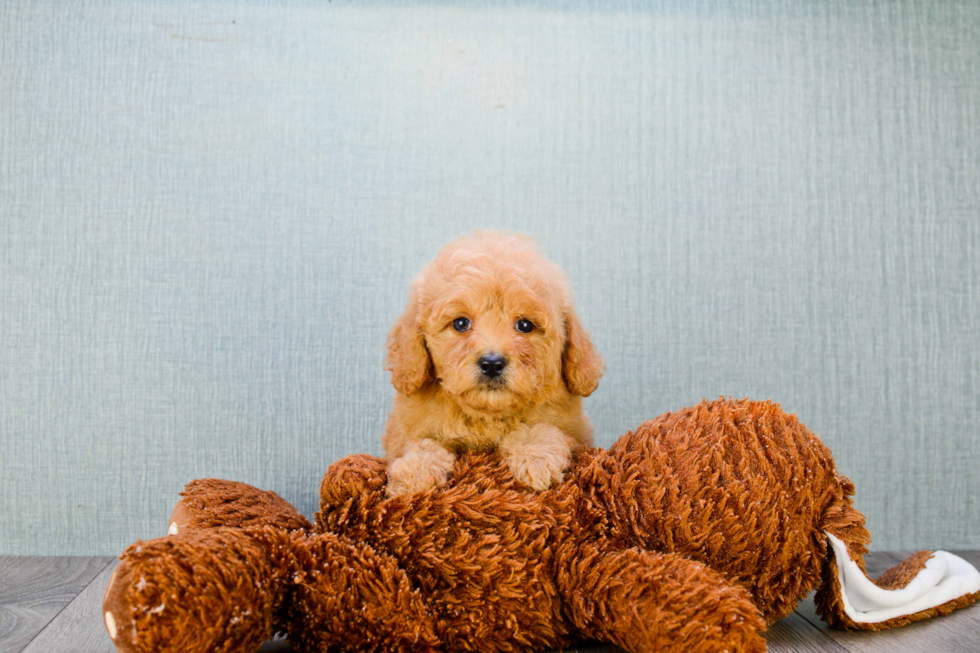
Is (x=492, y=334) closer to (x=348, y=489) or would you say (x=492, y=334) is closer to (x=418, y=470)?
(x=418, y=470)

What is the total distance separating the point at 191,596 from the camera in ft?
3.55

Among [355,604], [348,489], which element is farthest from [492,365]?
[355,604]

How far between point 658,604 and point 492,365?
51cm

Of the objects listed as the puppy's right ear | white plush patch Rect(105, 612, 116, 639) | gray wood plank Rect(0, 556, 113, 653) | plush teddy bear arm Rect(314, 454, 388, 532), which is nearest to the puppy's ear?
the puppy's right ear

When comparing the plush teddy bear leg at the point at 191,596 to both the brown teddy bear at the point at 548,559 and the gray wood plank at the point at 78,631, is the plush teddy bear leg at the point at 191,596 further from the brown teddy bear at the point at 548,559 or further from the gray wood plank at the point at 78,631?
the gray wood plank at the point at 78,631

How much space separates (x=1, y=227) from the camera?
2168 mm

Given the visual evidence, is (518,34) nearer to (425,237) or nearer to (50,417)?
(425,237)

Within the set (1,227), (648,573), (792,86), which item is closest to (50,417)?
(1,227)

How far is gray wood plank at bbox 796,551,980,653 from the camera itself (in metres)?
1.46

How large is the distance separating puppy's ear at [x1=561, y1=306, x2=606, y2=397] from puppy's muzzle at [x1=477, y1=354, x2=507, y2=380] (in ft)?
0.68

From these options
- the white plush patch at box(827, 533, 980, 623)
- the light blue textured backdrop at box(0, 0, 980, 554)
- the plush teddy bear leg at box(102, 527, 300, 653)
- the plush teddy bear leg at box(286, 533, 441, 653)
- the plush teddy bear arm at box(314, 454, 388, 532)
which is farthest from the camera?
the light blue textured backdrop at box(0, 0, 980, 554)

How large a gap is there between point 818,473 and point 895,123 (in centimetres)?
140

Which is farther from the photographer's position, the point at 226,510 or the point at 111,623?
the point at 226,510

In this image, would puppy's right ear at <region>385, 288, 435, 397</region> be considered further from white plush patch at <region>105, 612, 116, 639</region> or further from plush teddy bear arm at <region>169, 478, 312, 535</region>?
white plush patch at <region>105, 612, 116, 639</region>
